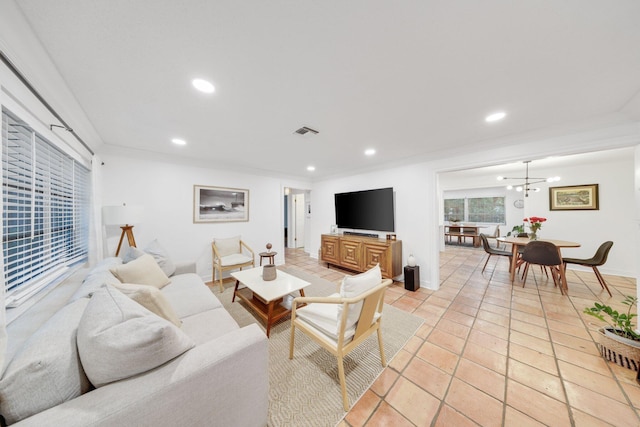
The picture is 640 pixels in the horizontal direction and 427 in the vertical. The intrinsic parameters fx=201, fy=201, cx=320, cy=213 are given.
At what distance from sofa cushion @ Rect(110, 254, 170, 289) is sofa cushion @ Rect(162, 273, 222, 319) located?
13cm

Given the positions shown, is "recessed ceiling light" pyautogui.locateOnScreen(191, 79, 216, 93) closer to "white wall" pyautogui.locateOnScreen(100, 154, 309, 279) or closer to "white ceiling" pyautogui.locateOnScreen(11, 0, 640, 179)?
"white ceiling" pyautogui.locateOnScreen(11, 0, 640, 179)

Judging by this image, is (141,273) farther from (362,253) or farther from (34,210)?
(362,253)

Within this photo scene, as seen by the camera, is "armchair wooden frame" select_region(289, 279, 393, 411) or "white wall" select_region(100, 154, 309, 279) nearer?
"armchair wooden frame" select_region(289, 279, 393, 411)

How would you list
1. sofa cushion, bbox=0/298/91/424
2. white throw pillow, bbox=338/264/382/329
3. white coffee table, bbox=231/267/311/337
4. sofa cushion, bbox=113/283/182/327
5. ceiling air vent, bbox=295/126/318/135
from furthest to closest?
1. ceiling air vent, bbox=295/126/318/135
2. white coffee table, bbox=231/267/311/337
3. white throw pillow, bbox=338/264/382/329
4. sofa cushion, bbox=113/283/182/327
5. sofa cushion, bbox=0/298/91/424

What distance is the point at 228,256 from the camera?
3672mm

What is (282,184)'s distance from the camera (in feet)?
15.8

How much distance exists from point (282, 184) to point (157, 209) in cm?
242

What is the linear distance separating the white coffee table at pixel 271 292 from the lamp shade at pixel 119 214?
154 centimetres

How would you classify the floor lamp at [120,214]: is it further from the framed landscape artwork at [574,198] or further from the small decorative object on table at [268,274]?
the framed landscape artwork at [574,198]

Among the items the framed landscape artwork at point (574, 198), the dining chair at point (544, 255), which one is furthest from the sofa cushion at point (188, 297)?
the framed landscape artwork at point (574, 198)

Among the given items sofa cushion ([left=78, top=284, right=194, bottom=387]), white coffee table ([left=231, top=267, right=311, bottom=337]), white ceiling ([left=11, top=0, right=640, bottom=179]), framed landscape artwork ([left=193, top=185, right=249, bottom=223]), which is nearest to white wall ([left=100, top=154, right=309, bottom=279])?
framed landscape artwork ([left=193, top=185, right=249, bottom=223])

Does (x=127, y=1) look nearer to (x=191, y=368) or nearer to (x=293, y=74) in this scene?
(x=293, y=74)

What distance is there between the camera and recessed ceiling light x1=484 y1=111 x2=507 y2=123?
6.45 feet

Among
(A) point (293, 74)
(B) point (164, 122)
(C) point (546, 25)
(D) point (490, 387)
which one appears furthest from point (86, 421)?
(C) point (546, 25)
